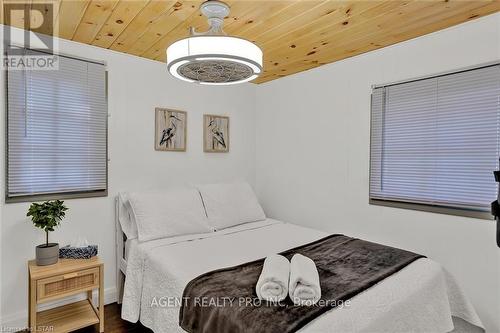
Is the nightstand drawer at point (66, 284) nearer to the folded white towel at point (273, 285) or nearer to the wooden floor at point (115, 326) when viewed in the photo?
the wooden floor at point (115, 326)

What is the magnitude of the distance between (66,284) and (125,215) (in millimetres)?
689

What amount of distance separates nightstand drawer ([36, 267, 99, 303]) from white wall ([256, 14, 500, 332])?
6.80ft

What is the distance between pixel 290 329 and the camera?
1237 mm

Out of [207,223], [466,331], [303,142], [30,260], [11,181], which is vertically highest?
[303,142]

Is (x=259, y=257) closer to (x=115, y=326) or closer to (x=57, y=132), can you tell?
(x=115, y=326)

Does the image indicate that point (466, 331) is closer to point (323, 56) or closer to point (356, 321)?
point (356, 321)

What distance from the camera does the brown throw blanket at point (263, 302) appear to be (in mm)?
1322

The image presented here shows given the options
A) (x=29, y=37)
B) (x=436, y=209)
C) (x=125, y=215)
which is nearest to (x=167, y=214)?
(x=125, y=215)

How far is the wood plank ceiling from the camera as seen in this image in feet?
6.05

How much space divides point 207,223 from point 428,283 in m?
1.79

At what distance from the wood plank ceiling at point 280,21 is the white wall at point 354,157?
0.67 ft

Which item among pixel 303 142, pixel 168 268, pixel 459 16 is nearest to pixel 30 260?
pixel 168 268

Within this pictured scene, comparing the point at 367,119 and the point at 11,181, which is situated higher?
the point at 367,119

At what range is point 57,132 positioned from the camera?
238 centimetres
